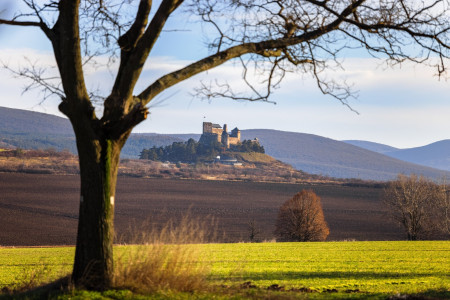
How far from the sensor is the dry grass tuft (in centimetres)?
828

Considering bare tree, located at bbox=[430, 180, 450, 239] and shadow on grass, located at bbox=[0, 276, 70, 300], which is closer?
shadow on grass, located at bbox=[0, 276, 70, 300]

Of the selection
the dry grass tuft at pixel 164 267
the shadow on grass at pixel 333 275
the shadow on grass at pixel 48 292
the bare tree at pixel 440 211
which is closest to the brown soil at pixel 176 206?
the bare tree at pixel 440 211

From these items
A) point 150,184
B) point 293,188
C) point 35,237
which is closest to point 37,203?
point 35,237

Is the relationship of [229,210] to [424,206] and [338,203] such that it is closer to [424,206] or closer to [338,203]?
[338,203]

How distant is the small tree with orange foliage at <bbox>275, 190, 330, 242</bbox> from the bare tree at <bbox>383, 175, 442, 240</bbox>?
779cm

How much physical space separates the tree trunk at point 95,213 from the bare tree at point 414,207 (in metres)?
51.5

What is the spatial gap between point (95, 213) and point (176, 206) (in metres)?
90.7

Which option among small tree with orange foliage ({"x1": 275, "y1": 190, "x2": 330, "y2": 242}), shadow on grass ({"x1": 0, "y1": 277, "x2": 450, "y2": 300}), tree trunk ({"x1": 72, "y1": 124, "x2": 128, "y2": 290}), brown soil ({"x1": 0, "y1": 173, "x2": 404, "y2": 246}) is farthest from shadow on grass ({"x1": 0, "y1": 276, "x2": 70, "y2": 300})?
small tree with orange foliage ({"x1": 275, "y1": 190, "x2": 330, "y2": 242})

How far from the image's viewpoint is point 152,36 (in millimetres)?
8820

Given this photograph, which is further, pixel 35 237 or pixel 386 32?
pixel 35 237

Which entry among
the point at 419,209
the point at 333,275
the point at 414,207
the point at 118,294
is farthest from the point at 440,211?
the point at 118,294

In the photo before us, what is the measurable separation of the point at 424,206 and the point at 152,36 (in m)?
55.7

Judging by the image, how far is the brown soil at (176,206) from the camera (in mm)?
68562

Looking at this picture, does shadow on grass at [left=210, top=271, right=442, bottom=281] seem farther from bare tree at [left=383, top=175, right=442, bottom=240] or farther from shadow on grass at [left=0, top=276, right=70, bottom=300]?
bare tree at [left=383, top=175, right=442, bottom=240]
